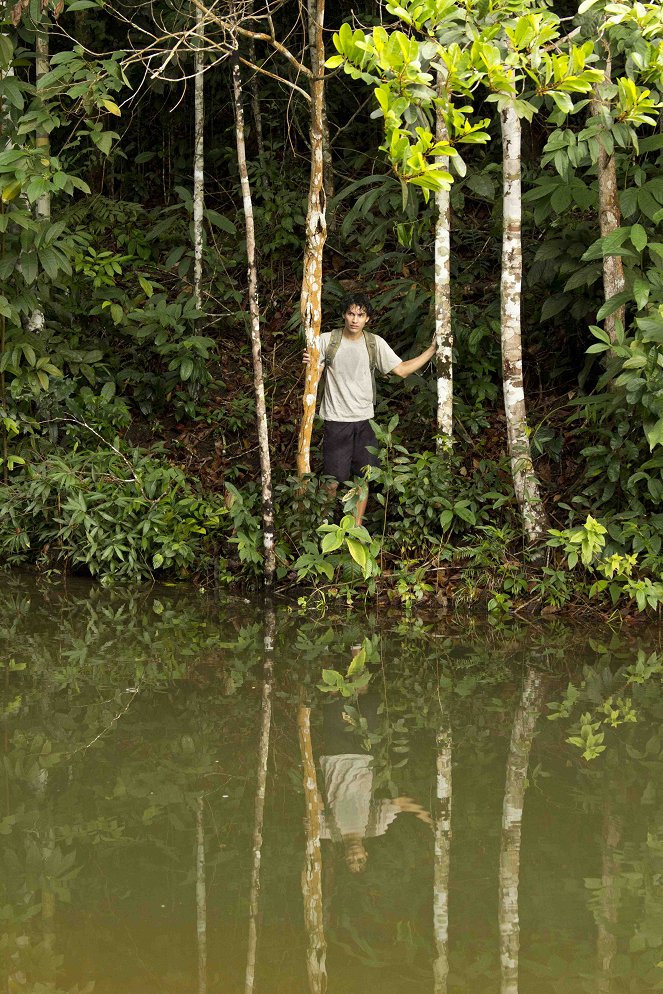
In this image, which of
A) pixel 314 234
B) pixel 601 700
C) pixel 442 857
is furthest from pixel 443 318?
pixel 442 857

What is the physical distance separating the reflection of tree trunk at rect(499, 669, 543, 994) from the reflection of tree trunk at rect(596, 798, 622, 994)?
23cm

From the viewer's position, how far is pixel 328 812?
3904 mm

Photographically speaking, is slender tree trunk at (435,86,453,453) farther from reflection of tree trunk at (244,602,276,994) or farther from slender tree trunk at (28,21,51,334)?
slender tree trunk at (28,21,51,334)

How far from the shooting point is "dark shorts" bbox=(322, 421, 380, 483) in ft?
22.7

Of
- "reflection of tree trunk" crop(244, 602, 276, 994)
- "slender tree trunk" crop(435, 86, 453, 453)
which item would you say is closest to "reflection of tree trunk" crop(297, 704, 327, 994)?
"reflection of tree trunk" crop(244, 602, 276, 994)

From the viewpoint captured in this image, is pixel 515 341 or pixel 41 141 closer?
pixel 515 341

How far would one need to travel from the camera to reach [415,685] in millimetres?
5281

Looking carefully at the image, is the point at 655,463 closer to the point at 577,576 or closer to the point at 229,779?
the point at 577,576

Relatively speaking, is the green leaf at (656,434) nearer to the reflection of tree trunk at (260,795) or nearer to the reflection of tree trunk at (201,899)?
the reflection of tree trunk at (260,795)

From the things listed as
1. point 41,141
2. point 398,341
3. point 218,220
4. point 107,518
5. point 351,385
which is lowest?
point 107,518

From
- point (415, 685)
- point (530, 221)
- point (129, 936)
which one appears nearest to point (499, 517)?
point (415, 685)

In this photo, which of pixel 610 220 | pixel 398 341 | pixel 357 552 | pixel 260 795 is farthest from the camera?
pixel 398 341

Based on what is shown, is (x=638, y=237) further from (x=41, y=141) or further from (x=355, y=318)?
(x=41, y=141)

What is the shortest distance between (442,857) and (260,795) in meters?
0.79
